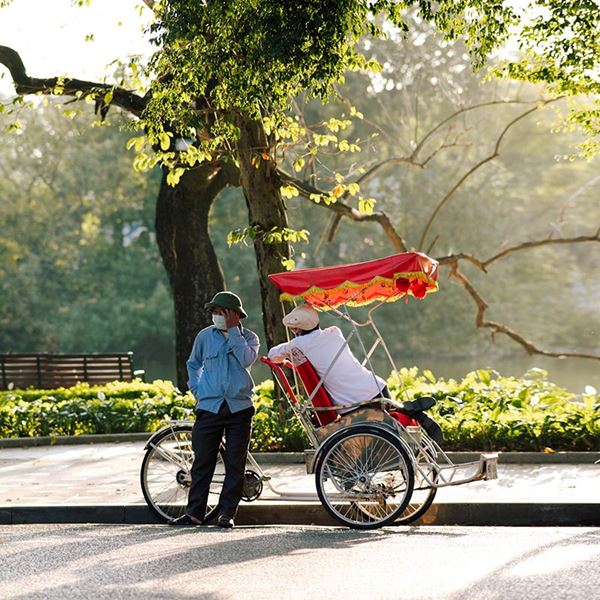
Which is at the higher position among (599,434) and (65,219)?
(65,219)

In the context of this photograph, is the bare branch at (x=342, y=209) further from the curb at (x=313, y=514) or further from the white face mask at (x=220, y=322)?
the curb at (x=313, y=514)

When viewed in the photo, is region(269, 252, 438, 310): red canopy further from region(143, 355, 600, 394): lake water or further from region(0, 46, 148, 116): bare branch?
region(143, 355, 600, 394): lake water

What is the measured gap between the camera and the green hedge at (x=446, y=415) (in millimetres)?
13727

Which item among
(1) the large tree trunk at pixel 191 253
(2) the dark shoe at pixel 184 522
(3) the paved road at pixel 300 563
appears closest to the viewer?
(3) the paved road at pixel 300 563

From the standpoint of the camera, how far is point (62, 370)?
26219 mm

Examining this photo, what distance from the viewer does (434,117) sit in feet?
200

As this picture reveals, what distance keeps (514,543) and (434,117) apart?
53668 mm

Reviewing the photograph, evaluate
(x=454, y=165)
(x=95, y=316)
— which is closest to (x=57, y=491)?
(x=95, y=316)

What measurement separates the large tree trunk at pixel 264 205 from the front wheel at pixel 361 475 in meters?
6.11

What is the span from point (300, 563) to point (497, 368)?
2057 inches

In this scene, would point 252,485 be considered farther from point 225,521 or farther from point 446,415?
point 446,415

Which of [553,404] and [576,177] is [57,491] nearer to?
[553,404]

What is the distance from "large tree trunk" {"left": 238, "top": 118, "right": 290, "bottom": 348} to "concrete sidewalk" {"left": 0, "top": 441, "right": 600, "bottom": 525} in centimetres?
287

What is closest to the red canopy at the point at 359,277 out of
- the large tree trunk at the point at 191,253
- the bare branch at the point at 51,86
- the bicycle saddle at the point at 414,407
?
the bicycle saddle at the point at 414,407
